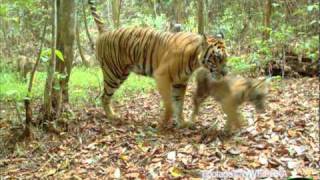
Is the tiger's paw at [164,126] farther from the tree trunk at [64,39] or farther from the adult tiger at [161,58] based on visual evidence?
the tree trunk at [64,39]

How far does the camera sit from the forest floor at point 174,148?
3.91 m

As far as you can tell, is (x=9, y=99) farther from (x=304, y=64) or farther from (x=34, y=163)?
(x=304, y=64)

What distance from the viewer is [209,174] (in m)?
3.77

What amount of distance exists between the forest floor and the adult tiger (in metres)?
0.41

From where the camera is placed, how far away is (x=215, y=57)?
15.8 ft

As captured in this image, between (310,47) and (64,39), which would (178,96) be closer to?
(64,39)

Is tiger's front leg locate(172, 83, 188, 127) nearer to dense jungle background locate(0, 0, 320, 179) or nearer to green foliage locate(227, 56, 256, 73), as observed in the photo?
dense jungle background locate(0, 0, 320, 179)

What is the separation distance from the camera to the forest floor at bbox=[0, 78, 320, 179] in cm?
391

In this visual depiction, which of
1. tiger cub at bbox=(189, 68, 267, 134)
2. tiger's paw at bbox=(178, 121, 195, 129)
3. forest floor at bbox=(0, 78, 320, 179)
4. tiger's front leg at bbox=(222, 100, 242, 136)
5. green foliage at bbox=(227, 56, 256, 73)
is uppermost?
green foliage at bbox=(227, 56, 256, 73)

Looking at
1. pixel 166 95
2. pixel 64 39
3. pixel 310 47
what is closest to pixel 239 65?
pixel 310 47

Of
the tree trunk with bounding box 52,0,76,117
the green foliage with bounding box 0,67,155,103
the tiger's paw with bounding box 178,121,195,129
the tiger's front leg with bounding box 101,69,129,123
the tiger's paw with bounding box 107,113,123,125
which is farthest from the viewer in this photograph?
the green foliage with bounding box 0,67,155,103

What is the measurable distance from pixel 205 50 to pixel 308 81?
263 cm

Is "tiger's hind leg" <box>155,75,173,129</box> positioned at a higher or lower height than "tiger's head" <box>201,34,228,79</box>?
lower

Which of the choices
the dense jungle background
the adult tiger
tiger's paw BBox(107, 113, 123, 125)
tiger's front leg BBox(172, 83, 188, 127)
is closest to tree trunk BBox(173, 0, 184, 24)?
the dense jungle background
